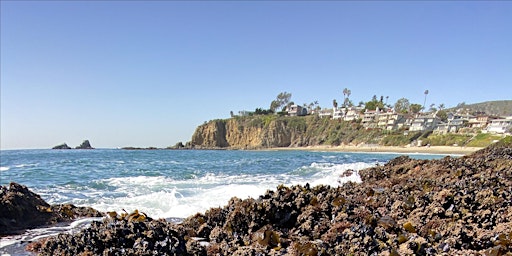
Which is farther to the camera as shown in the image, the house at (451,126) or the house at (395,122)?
the house at (395,122)

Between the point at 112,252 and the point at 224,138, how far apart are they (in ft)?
385

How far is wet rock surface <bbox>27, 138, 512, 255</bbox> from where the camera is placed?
3.79 m

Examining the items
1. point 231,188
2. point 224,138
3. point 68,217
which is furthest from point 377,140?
point 68,217

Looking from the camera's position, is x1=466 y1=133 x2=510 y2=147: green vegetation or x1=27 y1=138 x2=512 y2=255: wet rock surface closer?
x1=27 y1=138 x2=512 y2=255: wet rock surface

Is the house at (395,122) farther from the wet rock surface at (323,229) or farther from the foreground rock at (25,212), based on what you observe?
the foreground rock at (25,212)

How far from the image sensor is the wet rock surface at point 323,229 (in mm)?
3789

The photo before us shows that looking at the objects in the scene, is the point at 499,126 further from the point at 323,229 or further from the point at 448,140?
the point at 323,229

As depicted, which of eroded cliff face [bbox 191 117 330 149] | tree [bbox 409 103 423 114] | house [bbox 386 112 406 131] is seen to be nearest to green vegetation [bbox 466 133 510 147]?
house [bbox 386 112 406 131]

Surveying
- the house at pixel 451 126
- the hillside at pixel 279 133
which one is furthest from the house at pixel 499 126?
the hillside at pixel 279 133

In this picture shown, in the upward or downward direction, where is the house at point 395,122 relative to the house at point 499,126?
upward

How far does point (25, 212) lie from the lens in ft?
21.3

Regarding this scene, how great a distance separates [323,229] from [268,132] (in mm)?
109992

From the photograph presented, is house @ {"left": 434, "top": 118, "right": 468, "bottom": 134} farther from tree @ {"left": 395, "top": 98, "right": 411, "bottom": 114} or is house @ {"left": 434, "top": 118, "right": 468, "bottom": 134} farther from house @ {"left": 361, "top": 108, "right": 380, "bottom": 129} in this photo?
tree @ {"left": 395, "top": 98, "right": 411, "bottom": 114}

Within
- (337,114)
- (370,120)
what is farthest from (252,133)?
(370,120)
